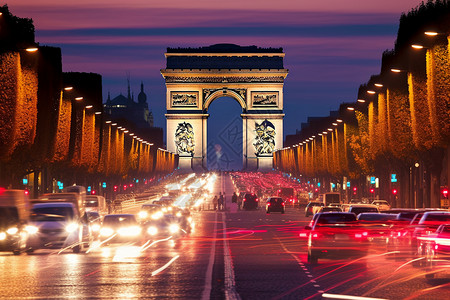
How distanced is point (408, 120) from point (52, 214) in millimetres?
35371

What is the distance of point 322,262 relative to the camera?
2994 cm

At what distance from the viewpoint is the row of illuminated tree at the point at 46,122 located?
5267 cm

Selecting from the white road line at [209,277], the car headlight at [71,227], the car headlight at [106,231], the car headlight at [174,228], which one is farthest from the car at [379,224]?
the car headlight at [106,231]

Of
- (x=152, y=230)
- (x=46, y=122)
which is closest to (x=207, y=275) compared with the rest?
(x=152, y=230)

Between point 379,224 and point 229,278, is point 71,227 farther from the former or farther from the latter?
point 229,278

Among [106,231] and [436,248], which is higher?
[106,231]

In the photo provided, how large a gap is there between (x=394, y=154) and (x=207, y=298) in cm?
5115

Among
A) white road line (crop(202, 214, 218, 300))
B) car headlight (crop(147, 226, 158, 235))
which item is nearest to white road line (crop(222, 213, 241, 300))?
white road line (crop(202, 214, 218, 300))

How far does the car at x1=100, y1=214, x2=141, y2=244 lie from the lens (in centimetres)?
4284

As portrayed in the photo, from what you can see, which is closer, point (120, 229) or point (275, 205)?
point (120, 229)

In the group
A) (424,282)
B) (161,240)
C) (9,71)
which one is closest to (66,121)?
(9,71)

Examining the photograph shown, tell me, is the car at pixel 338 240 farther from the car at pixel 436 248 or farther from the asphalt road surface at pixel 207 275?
the car at pixel 436 248

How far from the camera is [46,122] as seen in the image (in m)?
63.2

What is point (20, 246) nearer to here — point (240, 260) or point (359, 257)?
point (240, 260)
